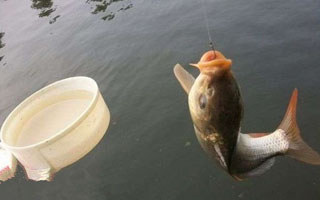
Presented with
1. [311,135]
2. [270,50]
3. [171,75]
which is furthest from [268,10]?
[311,135]

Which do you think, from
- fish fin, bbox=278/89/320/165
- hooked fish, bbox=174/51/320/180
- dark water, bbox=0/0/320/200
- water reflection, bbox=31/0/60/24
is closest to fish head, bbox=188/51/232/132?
hooked fish, bbox=174/51/320/180

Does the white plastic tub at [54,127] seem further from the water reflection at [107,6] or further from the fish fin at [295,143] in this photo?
the water reflection at [107,6]

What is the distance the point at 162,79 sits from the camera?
6.74 metres

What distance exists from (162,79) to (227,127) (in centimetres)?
424

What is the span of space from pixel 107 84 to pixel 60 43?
278 cm

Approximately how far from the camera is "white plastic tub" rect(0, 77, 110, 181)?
4.30 m

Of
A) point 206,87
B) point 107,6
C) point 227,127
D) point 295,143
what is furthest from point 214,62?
point 107,6

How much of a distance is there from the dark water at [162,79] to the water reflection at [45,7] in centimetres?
91

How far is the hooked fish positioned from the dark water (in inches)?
65.6

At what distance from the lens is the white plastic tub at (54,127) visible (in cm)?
430

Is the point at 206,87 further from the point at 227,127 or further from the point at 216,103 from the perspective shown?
the point at 227,127

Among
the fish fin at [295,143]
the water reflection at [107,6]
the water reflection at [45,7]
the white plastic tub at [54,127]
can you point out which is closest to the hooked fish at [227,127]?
the fish fin at [295,143]

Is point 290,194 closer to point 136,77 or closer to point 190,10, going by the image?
point 136,77

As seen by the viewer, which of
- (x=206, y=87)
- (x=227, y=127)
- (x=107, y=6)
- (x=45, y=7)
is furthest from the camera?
(x=45, y=7)
